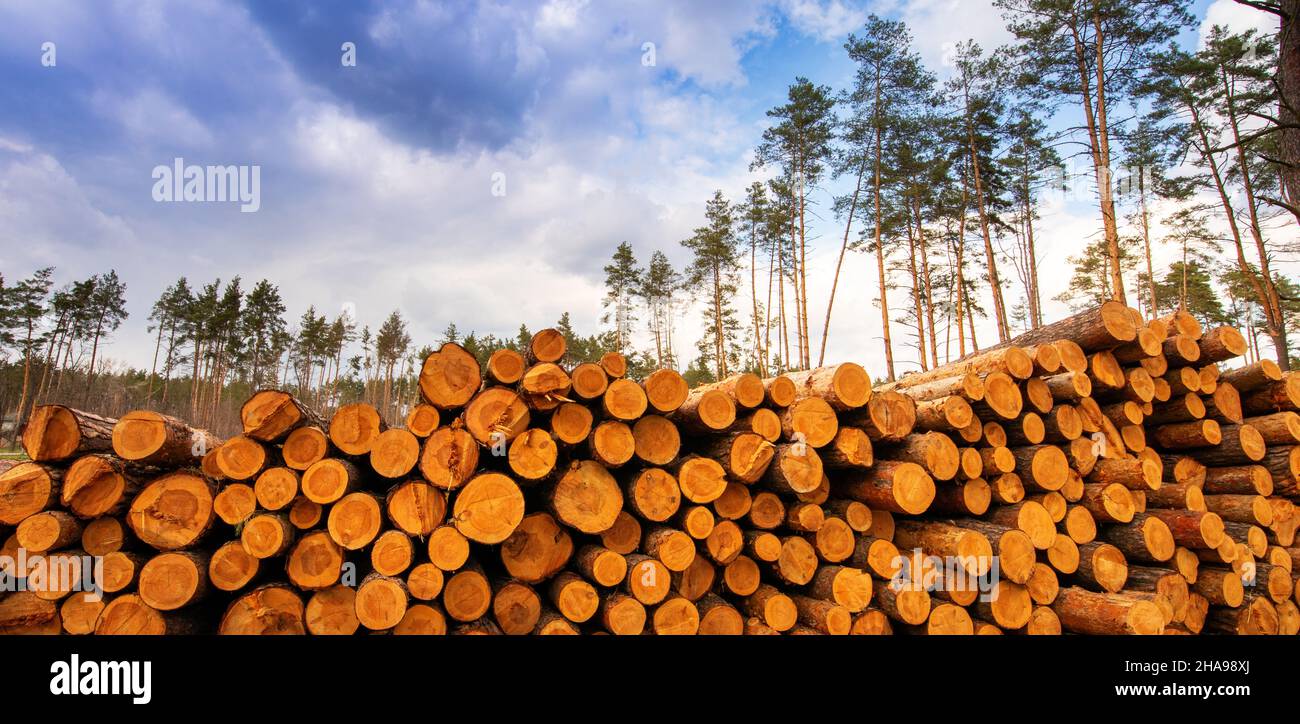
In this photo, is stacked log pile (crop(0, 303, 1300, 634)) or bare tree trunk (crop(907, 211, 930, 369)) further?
bare tree trunk (crop(907, 211, 930, 369))

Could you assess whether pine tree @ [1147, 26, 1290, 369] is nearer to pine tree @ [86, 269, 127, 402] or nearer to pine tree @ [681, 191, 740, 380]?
pine tree @ [681, 191, 740, 380]

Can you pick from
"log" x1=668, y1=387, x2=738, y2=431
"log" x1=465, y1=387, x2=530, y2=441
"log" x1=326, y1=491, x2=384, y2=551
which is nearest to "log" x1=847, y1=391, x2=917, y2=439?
"log" x1=668, y1=387, x2=738, y2=431

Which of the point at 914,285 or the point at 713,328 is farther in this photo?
the point at 713,328

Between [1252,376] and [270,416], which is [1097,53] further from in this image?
[270,416]

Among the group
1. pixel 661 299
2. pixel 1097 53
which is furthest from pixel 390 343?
pixel 1097 53

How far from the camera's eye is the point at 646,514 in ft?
12.6

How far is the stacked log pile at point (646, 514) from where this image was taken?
11.5ft

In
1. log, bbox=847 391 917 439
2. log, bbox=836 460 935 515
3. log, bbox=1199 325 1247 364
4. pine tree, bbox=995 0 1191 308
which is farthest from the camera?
pine tree, bbox=995 0 1191 308

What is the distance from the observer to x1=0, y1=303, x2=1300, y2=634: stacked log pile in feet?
11.5

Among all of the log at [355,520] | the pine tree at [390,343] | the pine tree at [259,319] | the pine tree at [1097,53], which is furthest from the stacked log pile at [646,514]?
the pine tree at [390,343]
